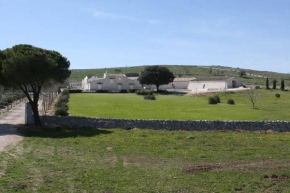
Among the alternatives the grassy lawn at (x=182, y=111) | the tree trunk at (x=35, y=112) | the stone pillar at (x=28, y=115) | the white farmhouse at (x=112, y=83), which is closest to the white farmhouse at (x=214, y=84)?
the white farmhouse at (x=112, y=83)

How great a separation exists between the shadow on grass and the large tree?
2.54 meters

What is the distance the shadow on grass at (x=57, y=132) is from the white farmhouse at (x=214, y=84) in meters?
74.1

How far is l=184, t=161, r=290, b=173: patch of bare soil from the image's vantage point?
15.6 m

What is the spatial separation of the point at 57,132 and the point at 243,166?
15.8 metres

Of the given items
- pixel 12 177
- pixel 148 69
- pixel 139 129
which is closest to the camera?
pixel 12 177

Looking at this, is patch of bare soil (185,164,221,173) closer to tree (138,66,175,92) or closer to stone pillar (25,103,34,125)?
stone pillar (25,103,34,125)

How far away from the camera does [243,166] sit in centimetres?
1628

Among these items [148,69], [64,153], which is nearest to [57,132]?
[64,153]

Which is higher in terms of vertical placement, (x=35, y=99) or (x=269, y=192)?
(x=35, y=99)

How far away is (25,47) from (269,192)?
24924 millimetres

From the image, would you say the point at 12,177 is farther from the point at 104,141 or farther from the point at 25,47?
the point at 25,47

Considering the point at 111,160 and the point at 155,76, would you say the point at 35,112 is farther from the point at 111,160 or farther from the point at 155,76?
the point at 155,76

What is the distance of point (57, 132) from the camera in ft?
91.3

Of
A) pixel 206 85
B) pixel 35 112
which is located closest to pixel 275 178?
pixel 35 112
